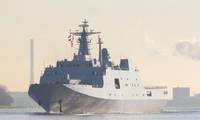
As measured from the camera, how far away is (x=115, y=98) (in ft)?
518

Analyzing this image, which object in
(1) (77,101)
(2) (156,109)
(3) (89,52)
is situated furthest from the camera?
(2) (156,109)

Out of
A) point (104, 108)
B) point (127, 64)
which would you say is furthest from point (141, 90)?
point (104, 108)

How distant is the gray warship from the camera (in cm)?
14775

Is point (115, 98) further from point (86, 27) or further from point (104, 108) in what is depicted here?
point (86, 27)

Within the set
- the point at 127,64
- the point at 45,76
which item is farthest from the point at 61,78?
the point at 127,64

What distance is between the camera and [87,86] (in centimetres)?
14900

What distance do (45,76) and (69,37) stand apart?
7.86 meters

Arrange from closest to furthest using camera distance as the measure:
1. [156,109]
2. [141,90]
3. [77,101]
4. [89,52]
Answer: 1. [77,101]
2. [89,52]
3. [141,90]
4. [156,109]

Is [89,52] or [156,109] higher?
[89,52]

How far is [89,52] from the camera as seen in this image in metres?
160

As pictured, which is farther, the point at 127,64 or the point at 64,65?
the point at 127,64

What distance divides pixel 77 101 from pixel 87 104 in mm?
2181

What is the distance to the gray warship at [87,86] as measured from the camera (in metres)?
148

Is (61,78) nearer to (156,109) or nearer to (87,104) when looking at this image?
(87,104)
